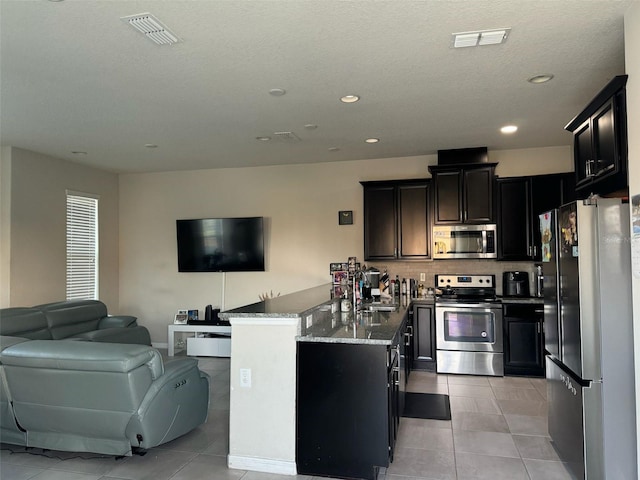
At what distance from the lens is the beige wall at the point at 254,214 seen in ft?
20.9

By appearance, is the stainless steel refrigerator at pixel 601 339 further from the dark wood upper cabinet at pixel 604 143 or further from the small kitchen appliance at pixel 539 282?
the small kitchen appliance at pixel 539 282

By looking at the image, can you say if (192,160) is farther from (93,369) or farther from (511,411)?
(511,411)

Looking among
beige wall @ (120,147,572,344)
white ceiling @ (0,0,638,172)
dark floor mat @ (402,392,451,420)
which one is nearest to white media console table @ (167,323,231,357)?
beige wall @ (120,147,572,344)

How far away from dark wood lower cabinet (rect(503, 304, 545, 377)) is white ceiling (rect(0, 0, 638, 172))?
83.1 inches

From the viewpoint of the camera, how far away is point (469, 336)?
5332mm

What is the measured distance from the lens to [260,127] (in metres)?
4.75

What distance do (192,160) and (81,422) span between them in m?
4.18

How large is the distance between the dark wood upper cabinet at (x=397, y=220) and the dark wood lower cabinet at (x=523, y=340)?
1291mm

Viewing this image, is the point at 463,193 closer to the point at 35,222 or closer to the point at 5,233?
the point at 35,222

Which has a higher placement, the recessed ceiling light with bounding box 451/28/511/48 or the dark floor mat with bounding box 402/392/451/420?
the recessed ceiling light with bounding box 451/28/511/48

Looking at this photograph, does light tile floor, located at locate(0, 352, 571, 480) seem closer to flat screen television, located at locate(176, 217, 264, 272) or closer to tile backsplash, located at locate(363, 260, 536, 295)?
tile backsplash, located at locate(363, 260, 536, 295)

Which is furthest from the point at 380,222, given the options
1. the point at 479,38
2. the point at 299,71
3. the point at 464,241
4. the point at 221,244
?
the point at 479,38

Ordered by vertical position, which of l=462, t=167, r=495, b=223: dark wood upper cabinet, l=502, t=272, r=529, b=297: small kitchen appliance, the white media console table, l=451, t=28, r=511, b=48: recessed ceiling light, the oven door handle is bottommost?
the white media console table

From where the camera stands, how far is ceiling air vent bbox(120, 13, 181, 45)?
2.58 metres
